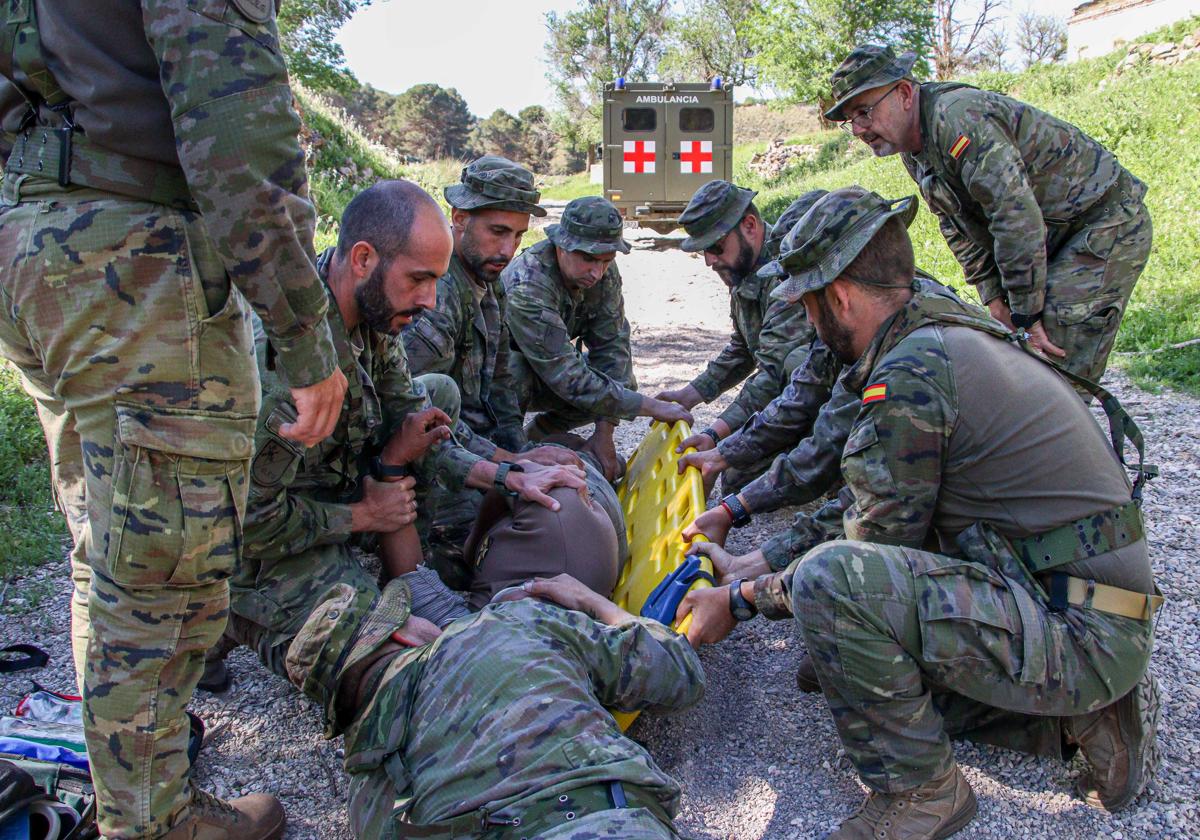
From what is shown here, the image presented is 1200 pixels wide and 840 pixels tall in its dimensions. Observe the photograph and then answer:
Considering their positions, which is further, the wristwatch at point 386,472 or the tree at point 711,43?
the tree at point 711,43

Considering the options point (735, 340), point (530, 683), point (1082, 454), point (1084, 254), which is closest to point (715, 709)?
point (530, 683)

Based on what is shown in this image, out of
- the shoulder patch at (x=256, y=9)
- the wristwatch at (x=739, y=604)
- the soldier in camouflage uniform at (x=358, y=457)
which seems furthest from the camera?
the soldier in camouflage uniform at (x=358, y=457)

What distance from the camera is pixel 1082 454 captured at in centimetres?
228

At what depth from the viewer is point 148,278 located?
1.83m

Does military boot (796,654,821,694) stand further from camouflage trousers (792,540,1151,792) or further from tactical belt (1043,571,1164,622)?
tactical belt (1043,571,1164,622)

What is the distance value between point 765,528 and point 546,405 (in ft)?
5.18

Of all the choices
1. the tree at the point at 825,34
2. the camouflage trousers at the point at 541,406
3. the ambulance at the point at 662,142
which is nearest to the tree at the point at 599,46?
the tree at the point at 825,34

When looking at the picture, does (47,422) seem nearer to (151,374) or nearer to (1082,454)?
(151,374)

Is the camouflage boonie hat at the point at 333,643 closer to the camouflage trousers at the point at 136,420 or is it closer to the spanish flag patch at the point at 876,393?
the camouflage trousers at the point at 136,420

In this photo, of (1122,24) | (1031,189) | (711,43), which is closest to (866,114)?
(1031,189)

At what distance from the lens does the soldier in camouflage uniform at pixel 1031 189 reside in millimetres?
4043

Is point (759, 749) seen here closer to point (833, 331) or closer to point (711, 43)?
point (833, 331)

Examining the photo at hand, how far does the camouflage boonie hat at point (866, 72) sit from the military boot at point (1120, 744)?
110 inches

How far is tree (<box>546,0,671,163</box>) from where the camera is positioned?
46.9 m
